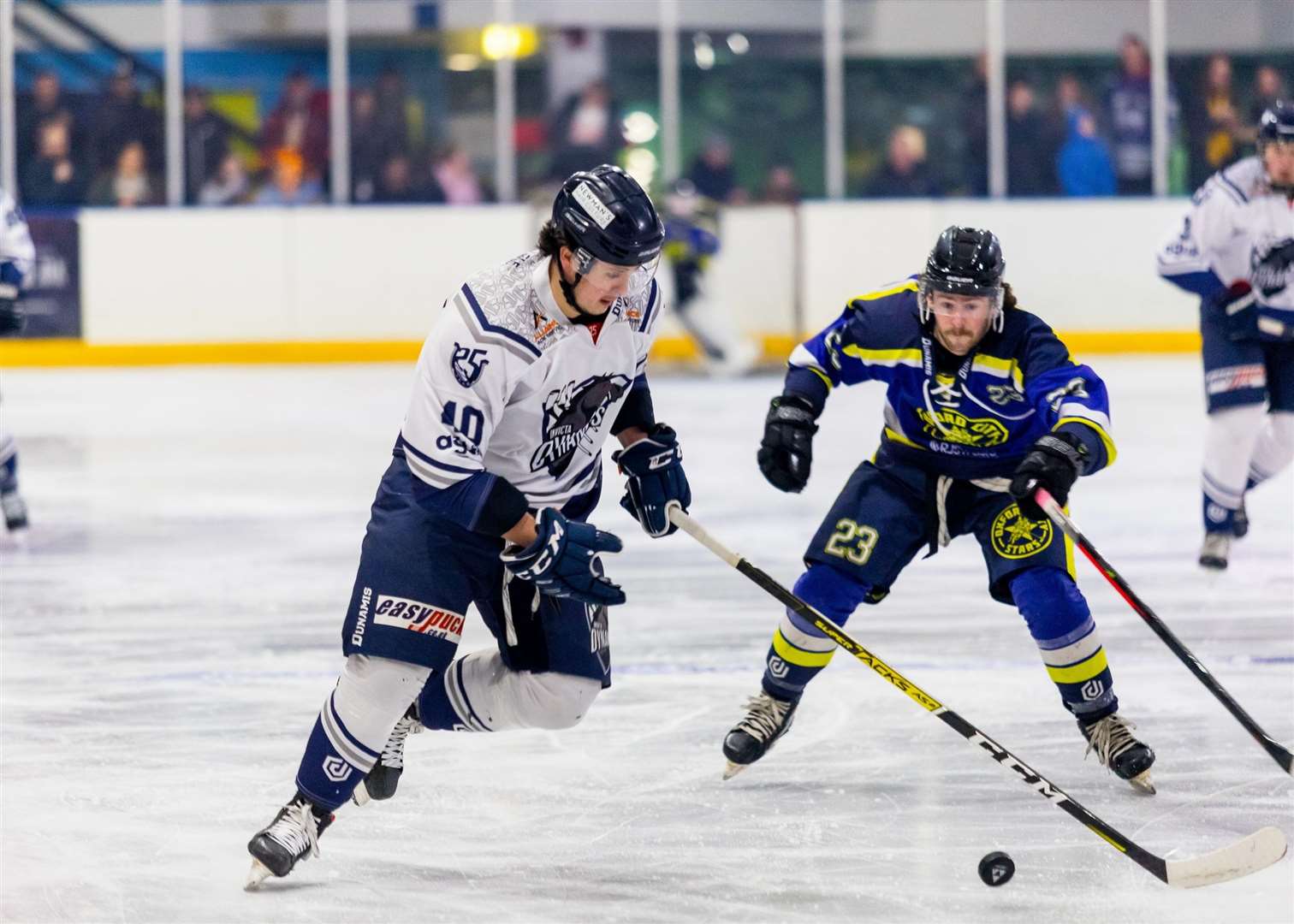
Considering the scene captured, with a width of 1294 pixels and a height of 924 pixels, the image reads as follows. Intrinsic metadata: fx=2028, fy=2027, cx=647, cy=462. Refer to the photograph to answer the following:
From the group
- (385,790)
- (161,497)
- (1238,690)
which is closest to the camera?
(385,790)

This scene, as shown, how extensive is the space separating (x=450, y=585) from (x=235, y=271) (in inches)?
357

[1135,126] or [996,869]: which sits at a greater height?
[1135,126]

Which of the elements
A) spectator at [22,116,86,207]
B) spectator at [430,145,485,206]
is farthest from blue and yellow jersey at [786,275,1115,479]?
spectator at [22,116,86,207]

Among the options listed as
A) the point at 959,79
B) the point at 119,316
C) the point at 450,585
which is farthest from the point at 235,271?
the point at 450,585

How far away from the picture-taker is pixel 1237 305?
549cm

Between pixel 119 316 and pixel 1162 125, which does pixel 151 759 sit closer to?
pixel 119 316

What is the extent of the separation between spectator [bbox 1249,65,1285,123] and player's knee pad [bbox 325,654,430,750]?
9.96 metres

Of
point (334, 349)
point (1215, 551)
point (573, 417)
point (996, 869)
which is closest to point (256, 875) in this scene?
point (573, 417)

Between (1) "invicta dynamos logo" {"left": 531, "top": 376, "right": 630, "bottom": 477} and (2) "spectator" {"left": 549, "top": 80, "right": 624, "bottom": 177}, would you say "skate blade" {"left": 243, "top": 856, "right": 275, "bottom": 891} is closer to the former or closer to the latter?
(1) "invicta dynamos logo" {"left": 531, "top": 376, "right": 630, "bottom": 477}

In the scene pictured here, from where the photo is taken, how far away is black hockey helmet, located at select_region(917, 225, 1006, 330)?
3.28 m

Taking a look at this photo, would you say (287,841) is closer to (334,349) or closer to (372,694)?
(372,694)

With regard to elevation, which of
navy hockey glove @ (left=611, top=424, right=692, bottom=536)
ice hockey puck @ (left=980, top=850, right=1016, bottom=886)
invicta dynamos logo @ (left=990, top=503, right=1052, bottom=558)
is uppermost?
navy hockey glove @ (left=611, top=424, right=692, bottom=536)

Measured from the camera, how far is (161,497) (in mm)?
6988

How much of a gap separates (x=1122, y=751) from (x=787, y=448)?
2.49ft
